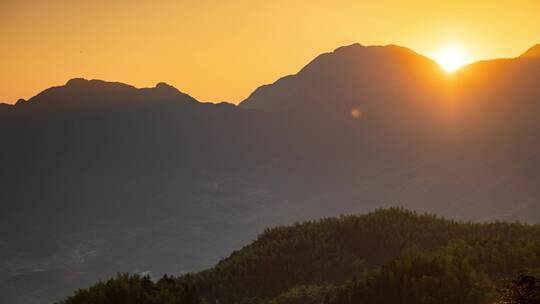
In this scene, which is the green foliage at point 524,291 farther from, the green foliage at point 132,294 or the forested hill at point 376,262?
the green foliage at point 132,294

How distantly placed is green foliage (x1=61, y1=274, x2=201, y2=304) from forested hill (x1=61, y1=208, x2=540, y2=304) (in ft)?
2.63

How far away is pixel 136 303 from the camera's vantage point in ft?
97.2

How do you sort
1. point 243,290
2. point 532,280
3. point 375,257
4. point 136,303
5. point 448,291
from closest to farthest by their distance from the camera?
point 532,280
point 448,291
point 136,303
point 243,290
point 375,257

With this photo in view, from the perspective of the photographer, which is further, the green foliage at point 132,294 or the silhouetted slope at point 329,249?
the silhouetted slope at point 329,249

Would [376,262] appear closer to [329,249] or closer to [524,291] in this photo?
[329,249]

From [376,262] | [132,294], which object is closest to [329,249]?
[376,262]

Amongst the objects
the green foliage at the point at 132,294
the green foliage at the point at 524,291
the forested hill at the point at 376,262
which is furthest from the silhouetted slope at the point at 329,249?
the green foliage at the point at 524,291

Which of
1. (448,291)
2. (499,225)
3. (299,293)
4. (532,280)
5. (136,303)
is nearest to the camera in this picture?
(532,280)

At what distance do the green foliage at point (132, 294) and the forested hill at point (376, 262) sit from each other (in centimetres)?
80

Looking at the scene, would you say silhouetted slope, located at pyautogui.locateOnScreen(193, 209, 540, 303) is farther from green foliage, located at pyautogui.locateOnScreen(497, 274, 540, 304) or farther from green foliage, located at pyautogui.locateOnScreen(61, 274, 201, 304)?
green foliage, located at pyautogui.locateOnScreen(497, 274, 540, 304)

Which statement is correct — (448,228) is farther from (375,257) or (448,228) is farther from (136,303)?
(136,303)

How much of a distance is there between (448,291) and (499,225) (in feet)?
87.3

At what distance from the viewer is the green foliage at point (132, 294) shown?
29.6 meters

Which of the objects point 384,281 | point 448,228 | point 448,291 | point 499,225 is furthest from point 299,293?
point 499,225
